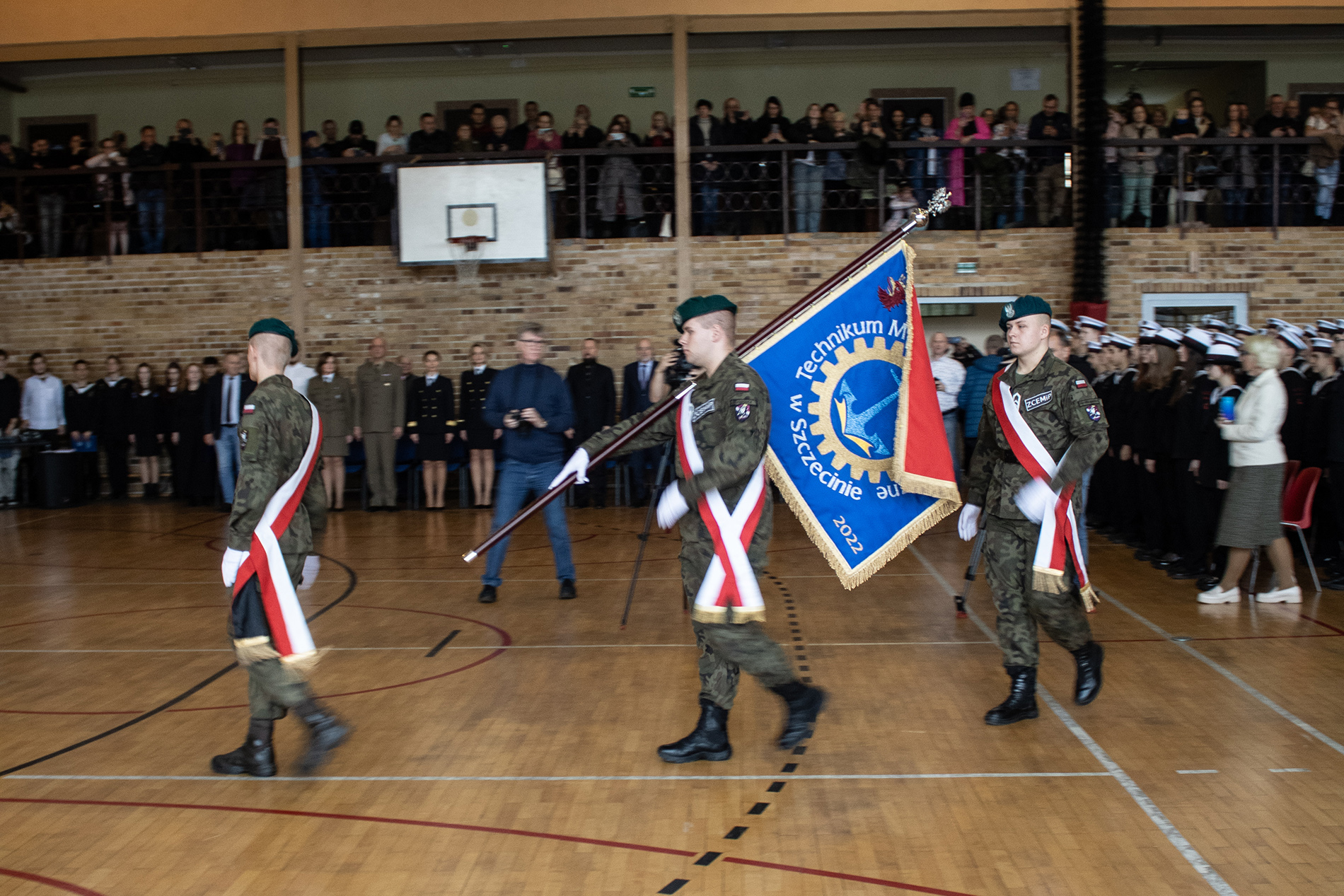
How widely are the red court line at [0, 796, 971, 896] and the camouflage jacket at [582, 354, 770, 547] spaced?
1.21 metres

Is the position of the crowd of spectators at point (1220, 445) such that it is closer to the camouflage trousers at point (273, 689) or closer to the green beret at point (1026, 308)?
the green beret at point (1026, 308)

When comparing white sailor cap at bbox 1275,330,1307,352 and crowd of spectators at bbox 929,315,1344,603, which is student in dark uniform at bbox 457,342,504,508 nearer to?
crowd of spectators at bbox 929,315,1344,603

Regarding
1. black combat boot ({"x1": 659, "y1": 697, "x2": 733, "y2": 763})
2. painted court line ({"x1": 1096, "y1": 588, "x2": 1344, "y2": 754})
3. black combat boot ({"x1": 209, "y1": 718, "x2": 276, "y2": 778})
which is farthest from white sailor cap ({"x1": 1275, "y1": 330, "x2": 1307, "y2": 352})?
black combat boot ({"x1": 209, "y1": 718, "x2": 276, "y2": 778})

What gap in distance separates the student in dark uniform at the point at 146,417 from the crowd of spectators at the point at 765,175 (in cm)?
202

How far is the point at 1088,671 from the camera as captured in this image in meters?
4.89

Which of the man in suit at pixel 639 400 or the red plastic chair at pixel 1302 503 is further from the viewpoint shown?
the man in suit at pixel 639 400

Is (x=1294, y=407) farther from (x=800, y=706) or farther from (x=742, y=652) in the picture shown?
(x=742, y=652)

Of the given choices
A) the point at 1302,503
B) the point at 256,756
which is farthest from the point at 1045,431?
the point at 1302,503

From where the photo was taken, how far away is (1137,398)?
8.85 meters

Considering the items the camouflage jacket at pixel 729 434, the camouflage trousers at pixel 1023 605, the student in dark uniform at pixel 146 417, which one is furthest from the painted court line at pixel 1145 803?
the student in dark uniform at pixel 146 417

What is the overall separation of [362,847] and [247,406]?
5.47ft

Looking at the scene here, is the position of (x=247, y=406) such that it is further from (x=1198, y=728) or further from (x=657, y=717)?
(x=1198, y=728)

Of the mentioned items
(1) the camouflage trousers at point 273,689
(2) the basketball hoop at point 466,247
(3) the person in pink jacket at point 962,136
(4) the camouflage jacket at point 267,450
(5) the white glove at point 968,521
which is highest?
(3) the person in pink jacket at point 962,136

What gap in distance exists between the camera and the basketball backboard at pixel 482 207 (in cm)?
1319
